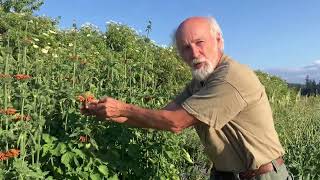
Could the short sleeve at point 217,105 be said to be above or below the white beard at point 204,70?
below

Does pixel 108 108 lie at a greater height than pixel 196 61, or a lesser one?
lesser

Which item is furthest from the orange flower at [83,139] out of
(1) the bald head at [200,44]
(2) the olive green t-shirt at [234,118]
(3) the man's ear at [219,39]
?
(3) the man's ear at [219,39]

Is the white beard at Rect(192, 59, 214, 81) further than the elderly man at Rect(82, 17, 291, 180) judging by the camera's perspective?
Yes

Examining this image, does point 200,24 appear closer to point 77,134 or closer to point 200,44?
point 200,44

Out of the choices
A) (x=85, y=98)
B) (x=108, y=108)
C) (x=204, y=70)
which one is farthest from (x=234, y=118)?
(x=85, y=98)

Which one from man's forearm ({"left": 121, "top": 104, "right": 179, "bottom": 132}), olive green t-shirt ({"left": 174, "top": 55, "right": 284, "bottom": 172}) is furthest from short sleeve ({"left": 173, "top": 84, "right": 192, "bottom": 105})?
man's forearm ({"left": 121, "top": 104, "right": 179, "bottom": 132})

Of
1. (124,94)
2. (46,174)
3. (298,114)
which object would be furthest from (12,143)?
(298,114)

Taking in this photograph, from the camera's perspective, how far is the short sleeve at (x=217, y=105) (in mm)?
3180

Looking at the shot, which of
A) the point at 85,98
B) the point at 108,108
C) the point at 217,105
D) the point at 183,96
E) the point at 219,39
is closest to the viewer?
the point at 217,105

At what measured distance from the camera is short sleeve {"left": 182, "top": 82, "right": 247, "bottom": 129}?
3.18 meters

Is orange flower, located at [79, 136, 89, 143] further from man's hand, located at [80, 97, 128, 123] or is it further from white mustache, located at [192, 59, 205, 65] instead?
white mustache, located at [192, 59, 205, 65]

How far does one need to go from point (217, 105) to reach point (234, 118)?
0.54ft

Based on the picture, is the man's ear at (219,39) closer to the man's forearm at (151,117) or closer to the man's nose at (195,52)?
the man's nose at (195,52)

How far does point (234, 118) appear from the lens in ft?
10.8
